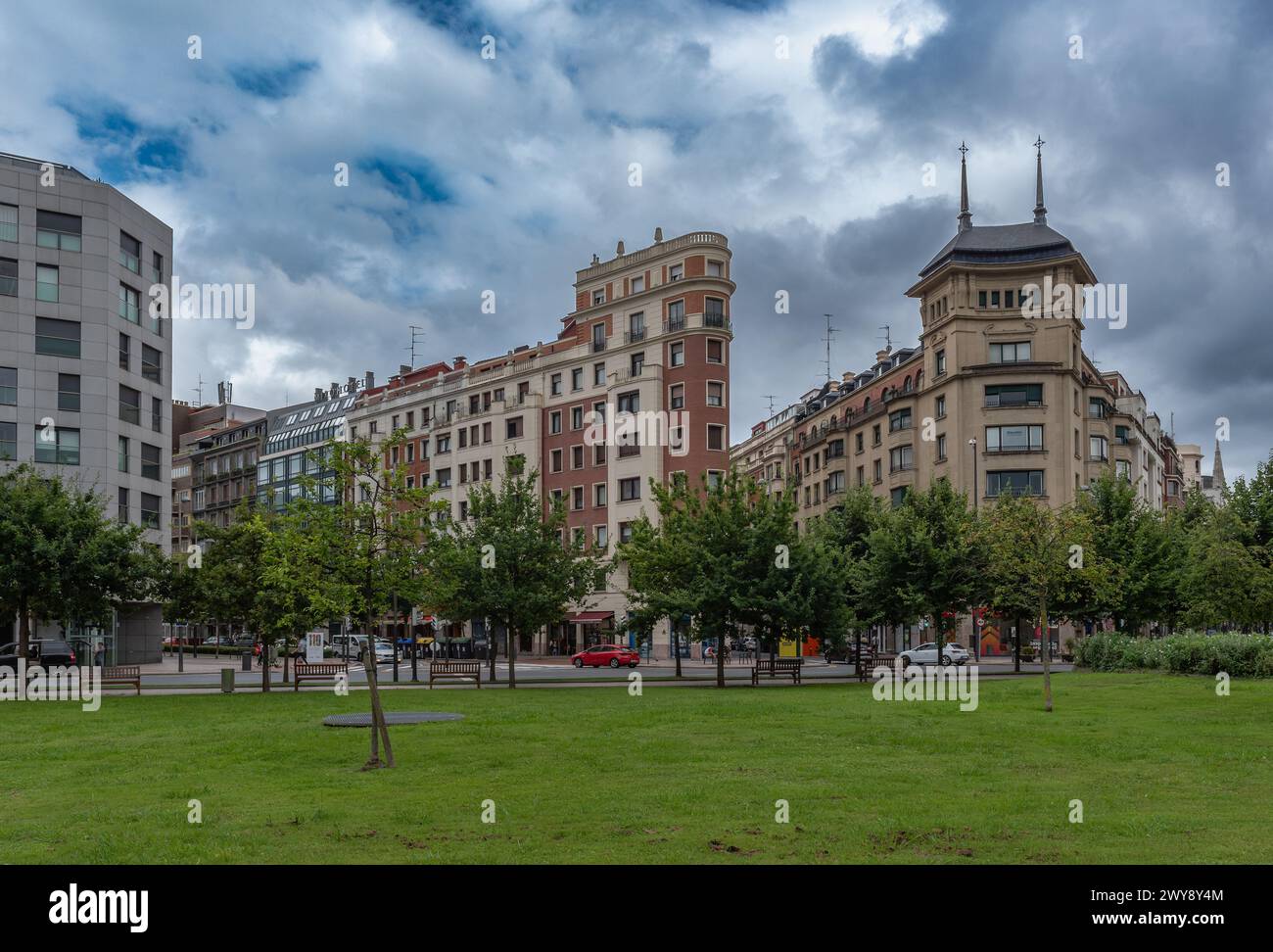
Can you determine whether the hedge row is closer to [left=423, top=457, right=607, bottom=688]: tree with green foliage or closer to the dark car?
[left=423, top=457, right=607, bottom=688]: tree with green foliage

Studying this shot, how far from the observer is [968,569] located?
4588 centimetres

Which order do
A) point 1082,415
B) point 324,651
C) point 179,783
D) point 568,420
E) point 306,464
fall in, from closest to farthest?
point 179,783
point 324,651
point 1082,415
point 568,420
point 306,464

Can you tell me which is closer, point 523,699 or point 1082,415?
point 523,699

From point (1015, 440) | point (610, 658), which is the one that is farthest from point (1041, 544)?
point (1015, 440)

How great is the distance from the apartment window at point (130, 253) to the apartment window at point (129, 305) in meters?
1.22

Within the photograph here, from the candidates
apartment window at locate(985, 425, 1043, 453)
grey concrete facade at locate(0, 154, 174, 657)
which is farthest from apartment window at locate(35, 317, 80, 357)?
apartment window at locate(985, 425, 1043, 453)

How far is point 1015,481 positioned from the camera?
75.2 m

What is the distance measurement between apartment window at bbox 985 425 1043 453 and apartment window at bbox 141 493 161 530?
170ft

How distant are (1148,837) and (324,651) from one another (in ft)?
200

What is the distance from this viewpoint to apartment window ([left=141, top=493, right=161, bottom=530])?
66875mm

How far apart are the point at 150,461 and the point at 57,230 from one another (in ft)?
45.1

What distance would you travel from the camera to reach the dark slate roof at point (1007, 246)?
257ft
